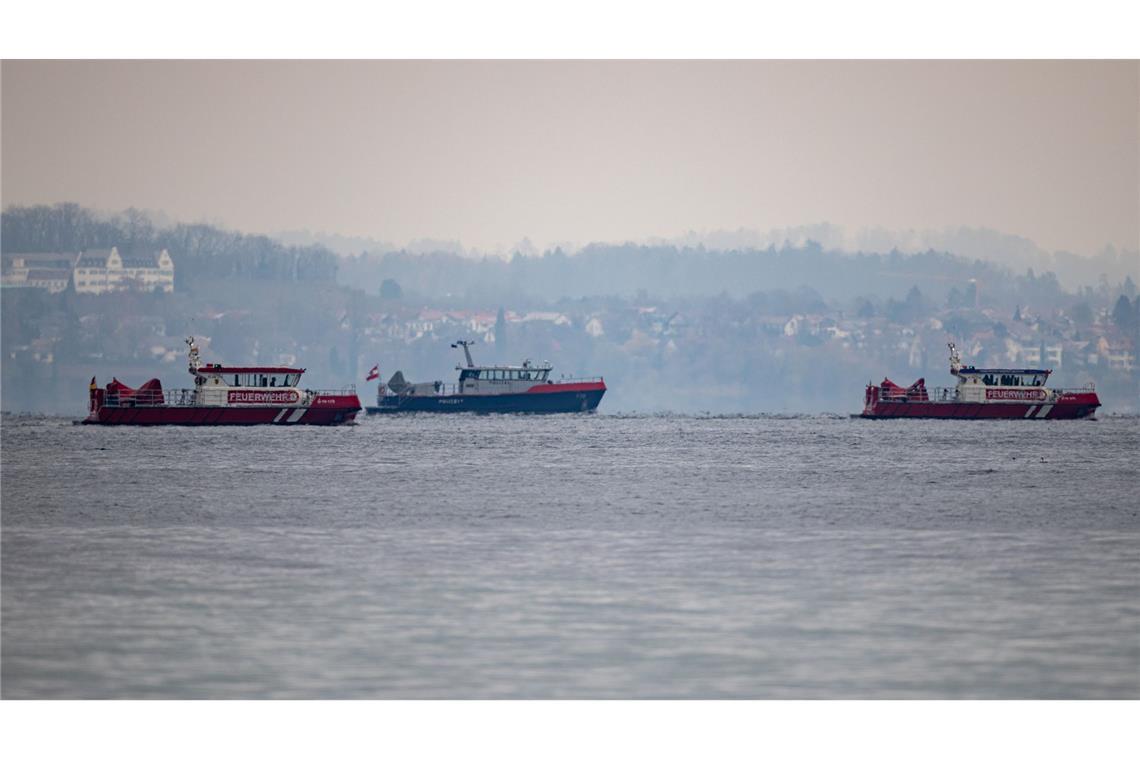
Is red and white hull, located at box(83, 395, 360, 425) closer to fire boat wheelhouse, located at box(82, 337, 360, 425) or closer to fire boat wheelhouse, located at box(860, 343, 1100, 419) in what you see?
fire boat wheelhouse, located at box(82, 337, 360, 425)

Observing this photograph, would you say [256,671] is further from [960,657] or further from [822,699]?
[960,657]

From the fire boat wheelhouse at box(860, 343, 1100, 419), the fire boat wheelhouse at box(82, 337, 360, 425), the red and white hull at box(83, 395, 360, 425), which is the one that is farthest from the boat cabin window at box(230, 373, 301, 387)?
the fire boat wheelhouse at box(860, 343, 1100, 419)

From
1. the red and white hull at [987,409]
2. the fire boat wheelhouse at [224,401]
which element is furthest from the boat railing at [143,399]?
the red and white hull at [987,409]

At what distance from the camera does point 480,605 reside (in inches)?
1001

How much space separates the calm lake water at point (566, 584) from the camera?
2050cm

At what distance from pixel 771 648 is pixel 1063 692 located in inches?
169

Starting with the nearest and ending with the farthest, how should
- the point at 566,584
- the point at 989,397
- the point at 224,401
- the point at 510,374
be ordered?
the point at 566,584 < the point at 224,401 < the point at 989,397 < the point at 510,374

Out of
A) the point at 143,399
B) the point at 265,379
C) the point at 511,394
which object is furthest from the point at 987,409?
the point at 143,399

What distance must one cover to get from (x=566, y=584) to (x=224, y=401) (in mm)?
71753

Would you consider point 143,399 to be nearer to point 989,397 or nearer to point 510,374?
point 510,374

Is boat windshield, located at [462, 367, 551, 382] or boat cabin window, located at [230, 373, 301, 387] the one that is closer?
boat cabin window, located at [230, 373, 301, 387]

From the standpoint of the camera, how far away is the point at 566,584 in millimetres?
28078

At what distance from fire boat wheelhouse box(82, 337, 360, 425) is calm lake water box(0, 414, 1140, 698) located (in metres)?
36.0

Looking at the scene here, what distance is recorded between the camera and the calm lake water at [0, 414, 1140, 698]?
67.3 feet
